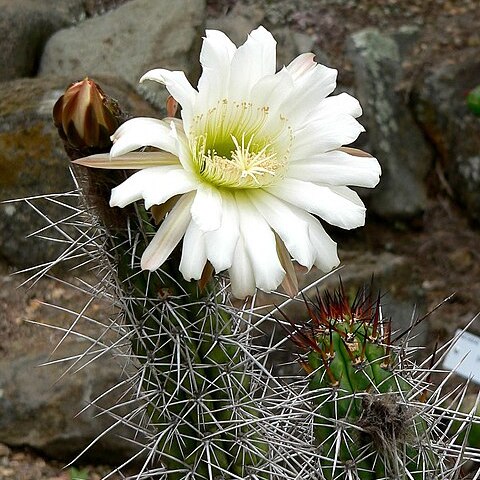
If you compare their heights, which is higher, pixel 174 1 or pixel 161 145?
pixel 161 145

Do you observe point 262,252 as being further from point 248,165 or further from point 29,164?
point 29,164

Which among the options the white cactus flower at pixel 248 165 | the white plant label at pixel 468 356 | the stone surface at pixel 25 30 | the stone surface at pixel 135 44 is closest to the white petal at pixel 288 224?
the white cactus flower at pixel 248 165

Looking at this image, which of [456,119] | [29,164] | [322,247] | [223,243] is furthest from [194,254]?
[456,119]

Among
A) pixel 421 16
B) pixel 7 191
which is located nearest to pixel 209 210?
pixel 7 191

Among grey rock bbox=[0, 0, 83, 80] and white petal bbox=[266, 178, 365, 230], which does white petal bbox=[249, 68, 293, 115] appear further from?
grey rock bbox=[0, 0, 83, 80]

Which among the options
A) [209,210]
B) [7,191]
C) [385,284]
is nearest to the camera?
[209,210]

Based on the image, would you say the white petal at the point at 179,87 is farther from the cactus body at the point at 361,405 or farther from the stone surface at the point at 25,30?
the stone surface at the point at 25,30

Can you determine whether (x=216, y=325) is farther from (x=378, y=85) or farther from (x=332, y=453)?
(x=378, y=85)
